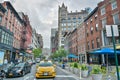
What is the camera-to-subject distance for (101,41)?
2709cm

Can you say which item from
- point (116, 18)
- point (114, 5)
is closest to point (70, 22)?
point (114, 5)

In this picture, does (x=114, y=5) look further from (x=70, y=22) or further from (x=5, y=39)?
(x=70, y=22)

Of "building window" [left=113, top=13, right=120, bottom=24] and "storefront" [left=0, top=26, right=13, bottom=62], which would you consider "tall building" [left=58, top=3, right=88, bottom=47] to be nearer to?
"storefront" [left=0, top=26, right=13, bottom=62]

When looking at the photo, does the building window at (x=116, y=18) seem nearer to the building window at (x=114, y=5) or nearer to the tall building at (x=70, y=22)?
the building window at (x=114, y=5)

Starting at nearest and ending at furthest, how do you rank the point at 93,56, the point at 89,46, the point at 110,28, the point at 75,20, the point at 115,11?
1. the point at 110,28
2. the point at 115,11
3. the point at 93,56
4. the point at 89,46
5. the point at 75,20

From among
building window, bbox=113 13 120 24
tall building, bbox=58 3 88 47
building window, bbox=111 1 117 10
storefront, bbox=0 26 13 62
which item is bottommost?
storefront, bbox=0 26 13 62

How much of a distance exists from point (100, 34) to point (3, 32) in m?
21.9

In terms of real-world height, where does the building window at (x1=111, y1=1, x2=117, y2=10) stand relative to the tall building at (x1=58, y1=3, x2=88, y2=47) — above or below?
below

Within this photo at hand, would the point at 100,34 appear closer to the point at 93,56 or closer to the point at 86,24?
the point at 93,56

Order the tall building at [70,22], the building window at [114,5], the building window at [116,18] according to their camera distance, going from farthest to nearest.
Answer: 1. the tall building at [70,22]
2. the building window at [114,5]
3. the building window at [116,18]

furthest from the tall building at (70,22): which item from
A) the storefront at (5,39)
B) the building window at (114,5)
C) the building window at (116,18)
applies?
the building window at (116,18)

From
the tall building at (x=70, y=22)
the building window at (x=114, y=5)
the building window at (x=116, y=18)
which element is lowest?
the building window at (x=116, y=18)

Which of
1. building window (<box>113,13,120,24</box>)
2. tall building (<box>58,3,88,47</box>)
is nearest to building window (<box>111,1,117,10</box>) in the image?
building window (<box>113,13,120,24</box>)

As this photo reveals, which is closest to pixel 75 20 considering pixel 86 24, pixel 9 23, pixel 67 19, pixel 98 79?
pixel 67 19
